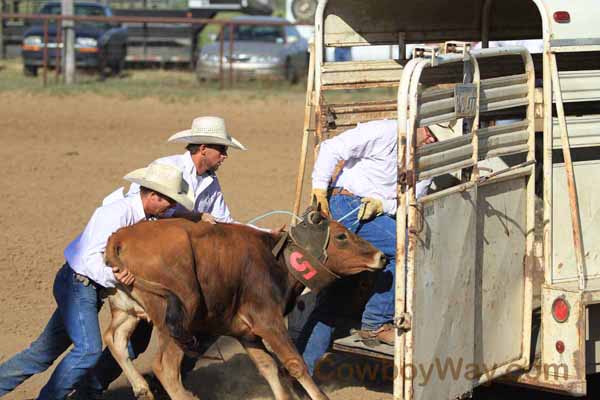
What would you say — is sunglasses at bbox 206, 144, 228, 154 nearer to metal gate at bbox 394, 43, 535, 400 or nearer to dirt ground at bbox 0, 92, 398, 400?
metal gate at bbox 394, 43, 535, 400

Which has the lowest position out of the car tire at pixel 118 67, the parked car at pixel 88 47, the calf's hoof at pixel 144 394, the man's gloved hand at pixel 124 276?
the calf's hoof at pixel 144 394

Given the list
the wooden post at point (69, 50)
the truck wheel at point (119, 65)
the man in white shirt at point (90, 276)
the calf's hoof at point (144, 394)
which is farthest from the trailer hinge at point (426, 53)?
the truck wheel at point (119, 65)

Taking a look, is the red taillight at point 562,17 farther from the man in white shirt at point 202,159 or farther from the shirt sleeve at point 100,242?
the shirt sleeve at point 100,242

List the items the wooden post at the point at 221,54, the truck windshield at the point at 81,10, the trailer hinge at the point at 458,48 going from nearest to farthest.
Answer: the trailer hinge at the point at 458,48, the wooden post at the point at 221,54, the truck windshield at the point at 81,10

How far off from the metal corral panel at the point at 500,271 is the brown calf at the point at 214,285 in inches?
26.6

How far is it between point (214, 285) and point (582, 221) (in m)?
1.99

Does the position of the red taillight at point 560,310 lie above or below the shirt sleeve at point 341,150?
below

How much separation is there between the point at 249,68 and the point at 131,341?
585 inches

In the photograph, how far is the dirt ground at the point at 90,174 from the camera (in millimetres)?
6832

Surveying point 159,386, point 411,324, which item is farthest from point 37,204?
point 411,324

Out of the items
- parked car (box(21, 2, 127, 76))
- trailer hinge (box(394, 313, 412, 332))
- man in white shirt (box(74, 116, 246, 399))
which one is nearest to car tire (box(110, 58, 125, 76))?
parked car (box(21, 2, 127, 76))

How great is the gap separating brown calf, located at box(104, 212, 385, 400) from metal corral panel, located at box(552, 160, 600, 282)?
37.5 inches

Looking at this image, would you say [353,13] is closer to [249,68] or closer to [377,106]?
[377,106]

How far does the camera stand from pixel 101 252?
203 inches
